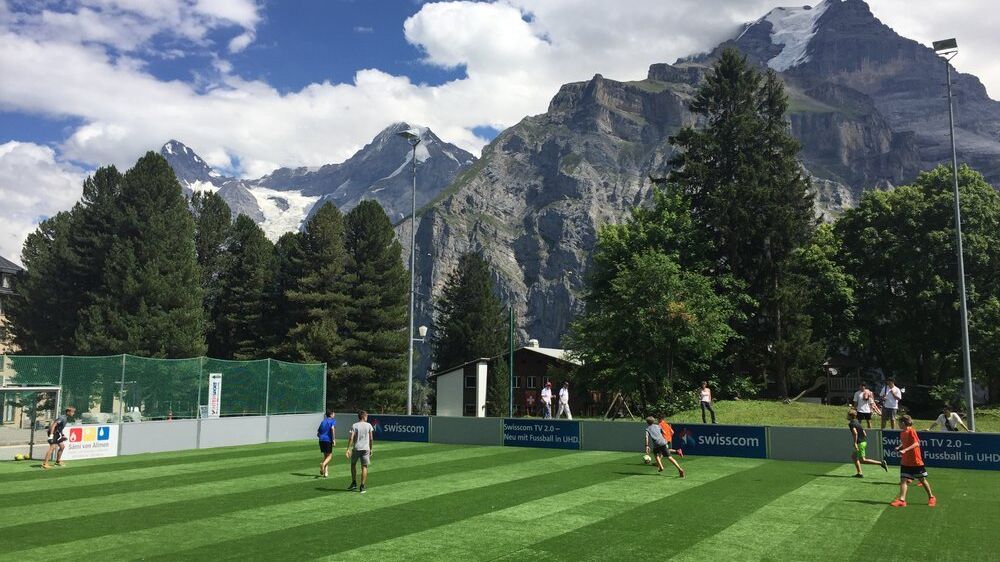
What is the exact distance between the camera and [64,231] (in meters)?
63.5

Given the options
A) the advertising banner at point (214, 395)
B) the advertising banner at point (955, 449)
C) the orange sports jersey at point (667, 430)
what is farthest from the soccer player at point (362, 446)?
the advertising banner at point (955, 449)

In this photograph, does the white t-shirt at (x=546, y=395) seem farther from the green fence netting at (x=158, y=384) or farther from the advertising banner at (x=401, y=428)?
the green fence netting at (x=158, y=384)

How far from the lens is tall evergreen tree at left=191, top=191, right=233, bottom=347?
227 ft

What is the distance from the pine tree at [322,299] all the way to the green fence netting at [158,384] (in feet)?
69.9

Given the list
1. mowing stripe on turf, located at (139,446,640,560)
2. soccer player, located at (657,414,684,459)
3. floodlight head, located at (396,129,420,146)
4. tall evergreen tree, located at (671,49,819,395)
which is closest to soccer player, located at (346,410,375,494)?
mowing stripe on turf, located at (139,446,640,560)

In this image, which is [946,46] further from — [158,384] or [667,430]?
[158,384]

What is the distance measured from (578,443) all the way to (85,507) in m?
18.1

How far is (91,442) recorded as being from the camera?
26.5m

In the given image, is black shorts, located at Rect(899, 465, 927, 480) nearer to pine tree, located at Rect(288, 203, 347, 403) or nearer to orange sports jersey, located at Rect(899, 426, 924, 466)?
orange sports jersey, located at Rect(899, 426, 924, 466)

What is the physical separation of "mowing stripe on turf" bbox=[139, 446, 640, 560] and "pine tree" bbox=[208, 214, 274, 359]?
47.2 metres

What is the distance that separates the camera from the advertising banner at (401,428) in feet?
108

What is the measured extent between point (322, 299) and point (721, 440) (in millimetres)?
40814

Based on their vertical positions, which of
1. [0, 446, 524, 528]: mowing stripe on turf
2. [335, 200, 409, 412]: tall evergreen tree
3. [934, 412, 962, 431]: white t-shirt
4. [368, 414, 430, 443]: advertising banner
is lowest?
[0, 446, 524, 528]: mowing stripe on turf

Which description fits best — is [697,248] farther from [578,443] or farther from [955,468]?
[955,468]
